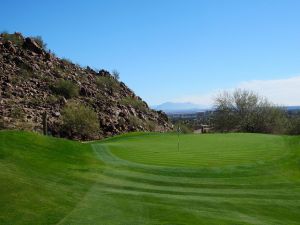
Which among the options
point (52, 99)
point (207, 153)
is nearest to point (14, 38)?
point (52, 99)

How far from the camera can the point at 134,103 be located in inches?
3137

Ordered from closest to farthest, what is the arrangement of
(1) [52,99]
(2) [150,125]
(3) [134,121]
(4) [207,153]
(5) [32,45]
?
(4) [207,153]
(1) [52,99]
(3) [134,121]
(2) [150,125]
(5) [32,45]

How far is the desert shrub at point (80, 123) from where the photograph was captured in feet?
174

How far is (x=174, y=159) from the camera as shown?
17547mm

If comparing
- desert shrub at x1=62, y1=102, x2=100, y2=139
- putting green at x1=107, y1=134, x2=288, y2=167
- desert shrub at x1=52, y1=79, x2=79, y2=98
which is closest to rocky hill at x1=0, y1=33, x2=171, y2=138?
desert shrub at x1=52, y1=79, x2=79, y2=98

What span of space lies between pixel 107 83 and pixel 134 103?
6.92 metres

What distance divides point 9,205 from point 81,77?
6994 cm

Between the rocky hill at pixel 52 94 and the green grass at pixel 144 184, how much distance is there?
32.2 meters

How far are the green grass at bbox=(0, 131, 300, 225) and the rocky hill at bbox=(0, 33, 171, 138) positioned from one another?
3220cm

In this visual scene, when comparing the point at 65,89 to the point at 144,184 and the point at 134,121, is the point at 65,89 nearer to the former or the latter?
the point at 134,121

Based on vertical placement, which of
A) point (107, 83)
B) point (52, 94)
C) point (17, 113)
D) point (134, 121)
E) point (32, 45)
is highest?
point (32, 45)

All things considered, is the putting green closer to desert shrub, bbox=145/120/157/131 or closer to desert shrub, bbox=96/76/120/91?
desert shrub, bbox=145/120/157/131

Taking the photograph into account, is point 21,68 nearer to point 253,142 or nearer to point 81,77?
point 81,77

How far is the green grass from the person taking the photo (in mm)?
9875
